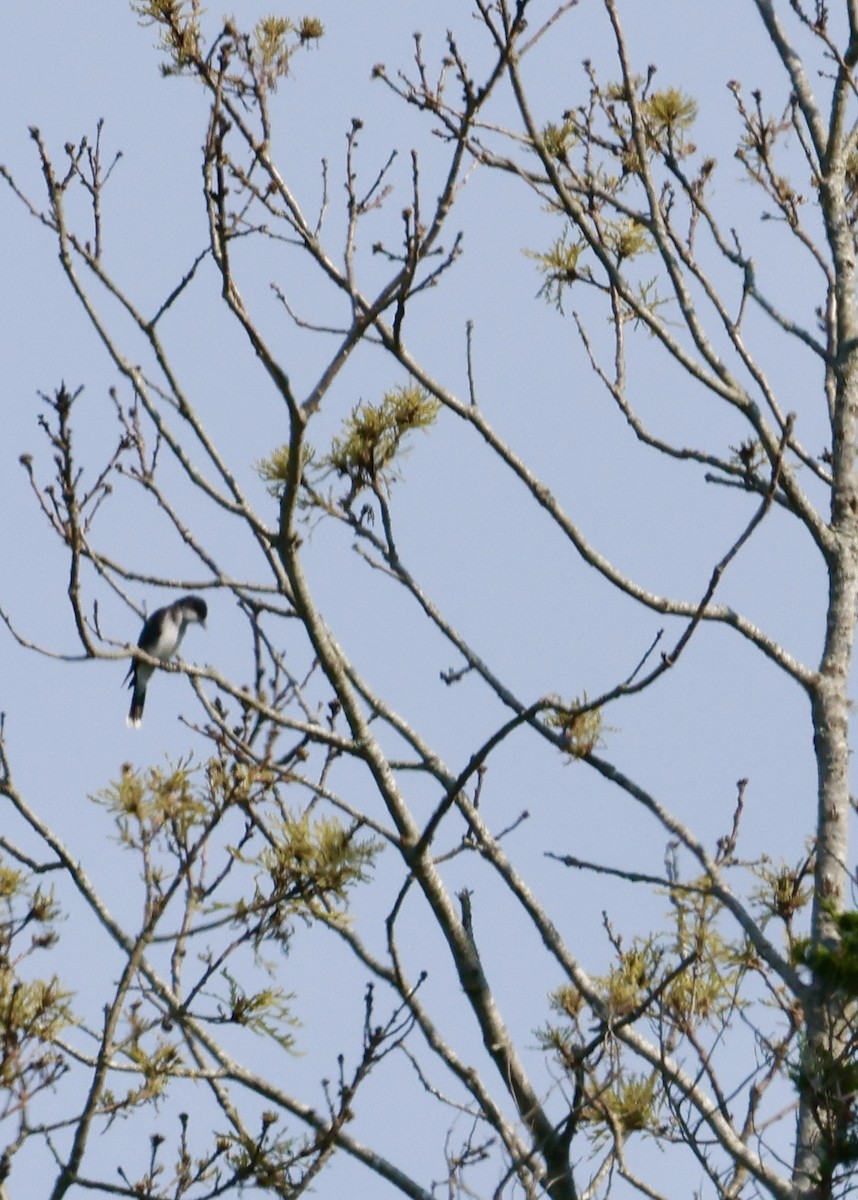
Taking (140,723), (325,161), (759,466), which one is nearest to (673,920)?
(759,466)

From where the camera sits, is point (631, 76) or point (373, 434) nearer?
point (373, 434)

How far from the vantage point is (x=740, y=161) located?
685 cm

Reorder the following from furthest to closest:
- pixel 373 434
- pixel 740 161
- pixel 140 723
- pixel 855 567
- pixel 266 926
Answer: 1. pixel 140 723
2. pixel 740 161
3. pixel 855 567
4. pixel 373 434
5. pixel 266 926

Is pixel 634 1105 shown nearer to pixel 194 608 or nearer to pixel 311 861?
pixel 311 861

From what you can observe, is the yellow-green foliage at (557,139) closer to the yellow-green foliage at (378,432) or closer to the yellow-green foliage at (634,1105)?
the yellow-green foliage at (378,432)

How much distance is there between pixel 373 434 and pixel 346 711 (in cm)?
95

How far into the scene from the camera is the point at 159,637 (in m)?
9.77

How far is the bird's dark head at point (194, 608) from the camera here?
1034 cm

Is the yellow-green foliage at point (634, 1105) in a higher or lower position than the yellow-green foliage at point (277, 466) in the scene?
lower

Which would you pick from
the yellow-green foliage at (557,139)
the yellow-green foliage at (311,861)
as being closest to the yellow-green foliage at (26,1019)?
the yellow-green foliage at (311,861)

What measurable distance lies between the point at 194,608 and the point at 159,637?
0.69 m

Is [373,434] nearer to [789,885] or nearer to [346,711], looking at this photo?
[346,711]

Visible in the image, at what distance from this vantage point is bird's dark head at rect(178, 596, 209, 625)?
10.3 metres

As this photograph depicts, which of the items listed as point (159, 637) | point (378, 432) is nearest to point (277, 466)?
point (378, 432)
